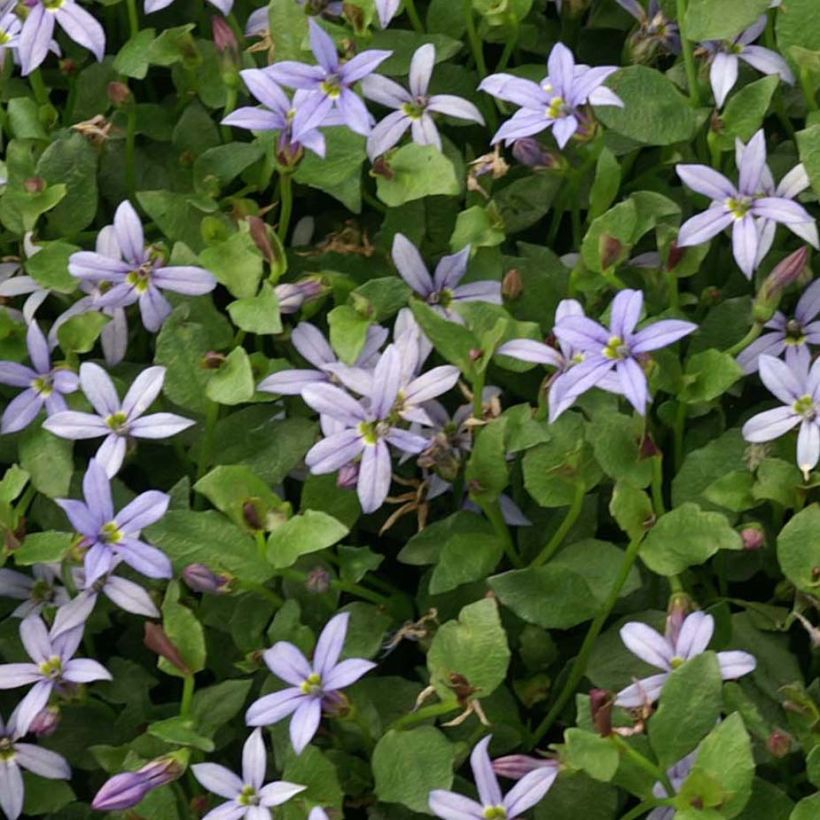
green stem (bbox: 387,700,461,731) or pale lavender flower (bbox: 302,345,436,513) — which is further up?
pale lavender flower (bbox: 302,345,436,513)

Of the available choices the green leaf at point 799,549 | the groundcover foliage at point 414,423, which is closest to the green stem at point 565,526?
the groundcover foliage at point 414,423

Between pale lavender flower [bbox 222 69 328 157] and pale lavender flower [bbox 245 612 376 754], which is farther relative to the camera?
pale lavender flower [bbox 222 69 328 157]

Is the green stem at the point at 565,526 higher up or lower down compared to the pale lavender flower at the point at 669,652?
higher up

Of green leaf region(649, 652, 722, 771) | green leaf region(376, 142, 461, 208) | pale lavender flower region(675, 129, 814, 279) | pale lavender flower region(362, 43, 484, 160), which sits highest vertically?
pale lavender flower region(362, 43, 484, 160)

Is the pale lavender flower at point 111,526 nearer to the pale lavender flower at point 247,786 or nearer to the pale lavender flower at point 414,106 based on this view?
the pale lavender flower at point 247,786

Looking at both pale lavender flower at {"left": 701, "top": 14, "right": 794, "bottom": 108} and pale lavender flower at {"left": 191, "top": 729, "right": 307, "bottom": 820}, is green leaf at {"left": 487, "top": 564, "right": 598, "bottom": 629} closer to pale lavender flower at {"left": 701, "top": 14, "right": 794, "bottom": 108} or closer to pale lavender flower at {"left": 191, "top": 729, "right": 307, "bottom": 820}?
pale lavender flower at {"left": 191, "top": 729, "right": 307, "bottom": 820}

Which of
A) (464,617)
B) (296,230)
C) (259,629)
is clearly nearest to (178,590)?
(259,629)

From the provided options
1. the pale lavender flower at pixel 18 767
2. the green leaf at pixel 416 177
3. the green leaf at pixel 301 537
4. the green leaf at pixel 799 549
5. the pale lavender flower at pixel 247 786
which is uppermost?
the green leaf at pixel 416 177

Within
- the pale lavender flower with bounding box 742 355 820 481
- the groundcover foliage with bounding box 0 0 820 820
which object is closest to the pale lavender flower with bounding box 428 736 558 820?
the groundcover foliage with bounding box 0 0 820 820
